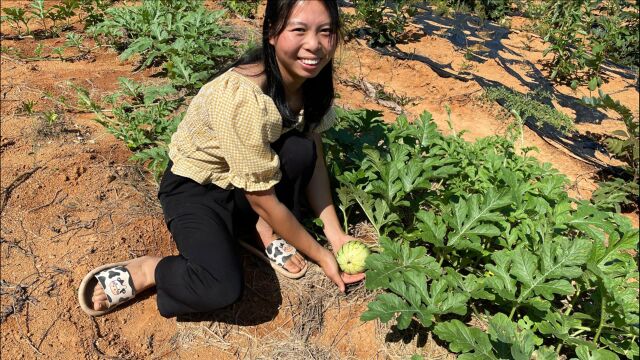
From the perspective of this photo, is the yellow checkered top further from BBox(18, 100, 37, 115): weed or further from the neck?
BBox(18, 100, 37, 115): weed

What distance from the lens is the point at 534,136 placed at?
529 centimetres

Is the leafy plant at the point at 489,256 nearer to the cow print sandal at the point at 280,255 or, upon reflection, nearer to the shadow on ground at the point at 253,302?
the cow print sandal at the point at 280,255

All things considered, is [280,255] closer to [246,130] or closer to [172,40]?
[246,130]

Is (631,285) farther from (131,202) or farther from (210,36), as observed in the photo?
(210,36)

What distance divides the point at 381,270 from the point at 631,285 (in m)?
1.26

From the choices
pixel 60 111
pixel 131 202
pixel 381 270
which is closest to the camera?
pixel 381 270

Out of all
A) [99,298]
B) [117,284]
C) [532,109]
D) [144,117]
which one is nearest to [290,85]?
[117,284]

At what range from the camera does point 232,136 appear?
82.4 inches

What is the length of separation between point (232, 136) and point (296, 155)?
462mm

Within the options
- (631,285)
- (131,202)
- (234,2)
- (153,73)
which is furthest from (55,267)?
(234,2)

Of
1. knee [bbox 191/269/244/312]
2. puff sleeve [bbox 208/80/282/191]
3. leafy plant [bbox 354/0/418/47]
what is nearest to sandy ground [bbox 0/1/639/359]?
knee [bbox 191/269/244/312]

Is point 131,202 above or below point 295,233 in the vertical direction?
below

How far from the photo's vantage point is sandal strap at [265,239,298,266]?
265 centimetres

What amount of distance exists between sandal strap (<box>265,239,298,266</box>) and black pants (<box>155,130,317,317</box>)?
0.21 meters
